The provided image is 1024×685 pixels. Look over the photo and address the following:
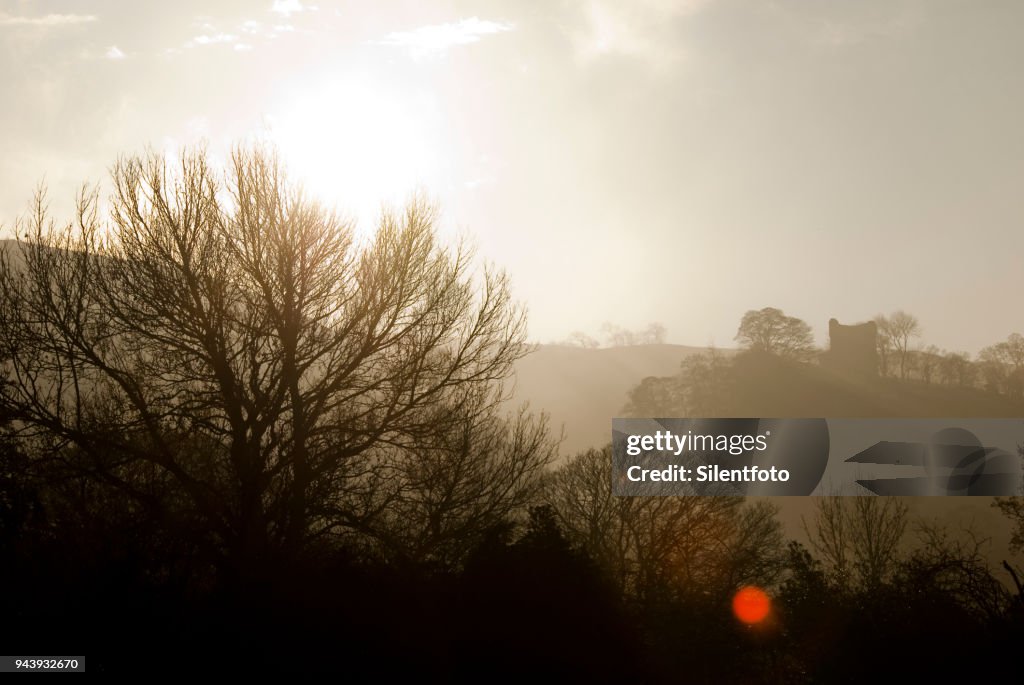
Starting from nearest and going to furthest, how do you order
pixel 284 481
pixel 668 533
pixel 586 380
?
pixel 284 481 < pixel 668 533 < pixel 586 380

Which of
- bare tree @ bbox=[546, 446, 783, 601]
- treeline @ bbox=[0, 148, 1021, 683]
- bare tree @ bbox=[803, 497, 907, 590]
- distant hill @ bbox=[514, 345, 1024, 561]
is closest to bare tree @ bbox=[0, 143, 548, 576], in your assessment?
treeline @ bbox=[0, 148, 1021, 683]

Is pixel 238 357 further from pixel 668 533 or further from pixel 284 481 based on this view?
pixel 668 533

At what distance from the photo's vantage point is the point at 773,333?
67125 mm

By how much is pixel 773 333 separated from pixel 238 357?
204ft

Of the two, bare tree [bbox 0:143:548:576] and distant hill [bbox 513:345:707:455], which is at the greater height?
distant hill [bbox 513:345:707:455]

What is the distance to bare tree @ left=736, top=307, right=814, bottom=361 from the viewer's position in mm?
65812

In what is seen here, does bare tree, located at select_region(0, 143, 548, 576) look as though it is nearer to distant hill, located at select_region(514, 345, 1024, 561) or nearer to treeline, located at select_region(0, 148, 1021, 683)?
treeline, located at select_region(0, 148, 1021, 683)

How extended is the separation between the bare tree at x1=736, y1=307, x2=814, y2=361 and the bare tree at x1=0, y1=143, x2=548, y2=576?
5761 cm

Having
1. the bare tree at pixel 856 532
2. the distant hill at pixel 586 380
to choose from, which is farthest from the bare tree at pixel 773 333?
the bare tree at pixel 856 532

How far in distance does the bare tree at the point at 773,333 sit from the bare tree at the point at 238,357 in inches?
2268

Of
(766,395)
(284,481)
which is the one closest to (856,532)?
(766,395)

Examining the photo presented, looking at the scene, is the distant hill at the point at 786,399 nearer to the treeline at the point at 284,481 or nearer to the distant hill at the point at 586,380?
the distant hill at the point at 586,380

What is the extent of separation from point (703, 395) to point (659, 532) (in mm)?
34889

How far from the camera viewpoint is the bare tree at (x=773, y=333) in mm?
65812
